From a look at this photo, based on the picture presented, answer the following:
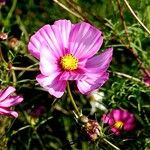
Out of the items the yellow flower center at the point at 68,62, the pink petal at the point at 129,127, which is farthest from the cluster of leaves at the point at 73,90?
the yellow flower center at the point at 68,62

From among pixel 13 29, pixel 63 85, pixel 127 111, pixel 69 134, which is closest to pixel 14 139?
pixel 69 134

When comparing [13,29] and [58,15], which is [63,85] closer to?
[58,15]

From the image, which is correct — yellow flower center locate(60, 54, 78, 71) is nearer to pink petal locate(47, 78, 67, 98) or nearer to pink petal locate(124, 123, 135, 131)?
pink petal locate(47, 78, 67, 98)

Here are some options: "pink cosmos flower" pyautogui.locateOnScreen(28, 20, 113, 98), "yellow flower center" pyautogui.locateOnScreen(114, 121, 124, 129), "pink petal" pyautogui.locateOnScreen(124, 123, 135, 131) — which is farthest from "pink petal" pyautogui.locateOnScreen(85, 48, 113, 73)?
"pink petal" pyautogui.locateOnScreen(124, 123, 135, 131)

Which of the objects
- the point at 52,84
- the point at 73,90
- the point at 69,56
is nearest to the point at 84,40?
the point at 69,56

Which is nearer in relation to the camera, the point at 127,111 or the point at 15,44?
the point at 15,44

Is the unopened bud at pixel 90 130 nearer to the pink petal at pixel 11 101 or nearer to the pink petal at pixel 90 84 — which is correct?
the pink petal at pixel 90 84
